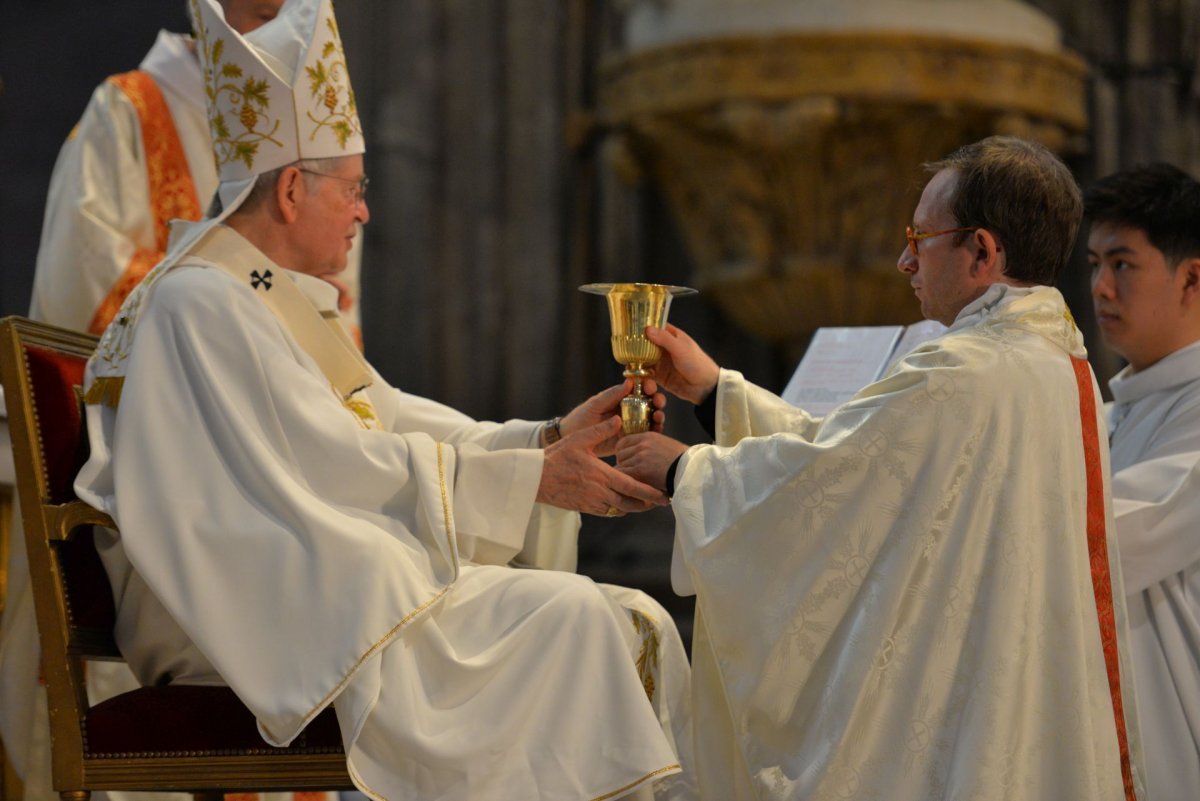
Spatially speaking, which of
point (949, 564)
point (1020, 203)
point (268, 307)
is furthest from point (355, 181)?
point (949, 564)

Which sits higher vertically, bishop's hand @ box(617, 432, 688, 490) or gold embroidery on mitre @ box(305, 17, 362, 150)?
gold embroidery on mitre @ box(305, 17, 362, 150)

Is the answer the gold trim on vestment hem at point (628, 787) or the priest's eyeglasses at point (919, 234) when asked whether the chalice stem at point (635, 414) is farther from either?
the gold trim on vestment hem at point (628, 787)

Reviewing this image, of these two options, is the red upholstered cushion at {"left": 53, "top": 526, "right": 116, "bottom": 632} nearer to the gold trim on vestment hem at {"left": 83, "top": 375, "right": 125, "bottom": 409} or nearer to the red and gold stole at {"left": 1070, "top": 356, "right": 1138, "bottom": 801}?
the gold trim on vestment hem at {"left": 83, "top": 375, "right": 125, "bottom": 409}

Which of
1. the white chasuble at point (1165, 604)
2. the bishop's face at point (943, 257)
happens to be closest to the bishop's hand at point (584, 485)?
the bishop's face at point (943, 257)

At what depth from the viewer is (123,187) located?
4.57 metres

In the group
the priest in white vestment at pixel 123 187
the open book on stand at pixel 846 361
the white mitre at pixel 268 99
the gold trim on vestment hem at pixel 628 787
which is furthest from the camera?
the priest in white vestment at pixel 123 187

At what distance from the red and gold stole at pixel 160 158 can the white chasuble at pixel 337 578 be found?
139 centimetres

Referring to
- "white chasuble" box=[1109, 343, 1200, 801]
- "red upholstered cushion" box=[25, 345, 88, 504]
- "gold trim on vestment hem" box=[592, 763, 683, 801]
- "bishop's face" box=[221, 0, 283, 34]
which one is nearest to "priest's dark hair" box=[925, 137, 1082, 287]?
"white chasuble" box=[1109, 343, 1200, 801]

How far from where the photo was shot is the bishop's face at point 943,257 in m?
3.31

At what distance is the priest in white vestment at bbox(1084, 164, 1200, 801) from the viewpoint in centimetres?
377

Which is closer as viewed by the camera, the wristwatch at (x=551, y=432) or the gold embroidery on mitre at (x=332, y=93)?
the gold embroidery on mitre at (x=332, y=93)

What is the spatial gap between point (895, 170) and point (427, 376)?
209cm

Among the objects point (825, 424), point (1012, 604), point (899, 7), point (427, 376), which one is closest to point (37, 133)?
point (427, 376)

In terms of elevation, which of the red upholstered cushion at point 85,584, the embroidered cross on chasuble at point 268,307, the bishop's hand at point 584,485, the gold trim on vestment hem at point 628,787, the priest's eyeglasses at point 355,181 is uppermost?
the priest's eyeglasses at point 355,181
